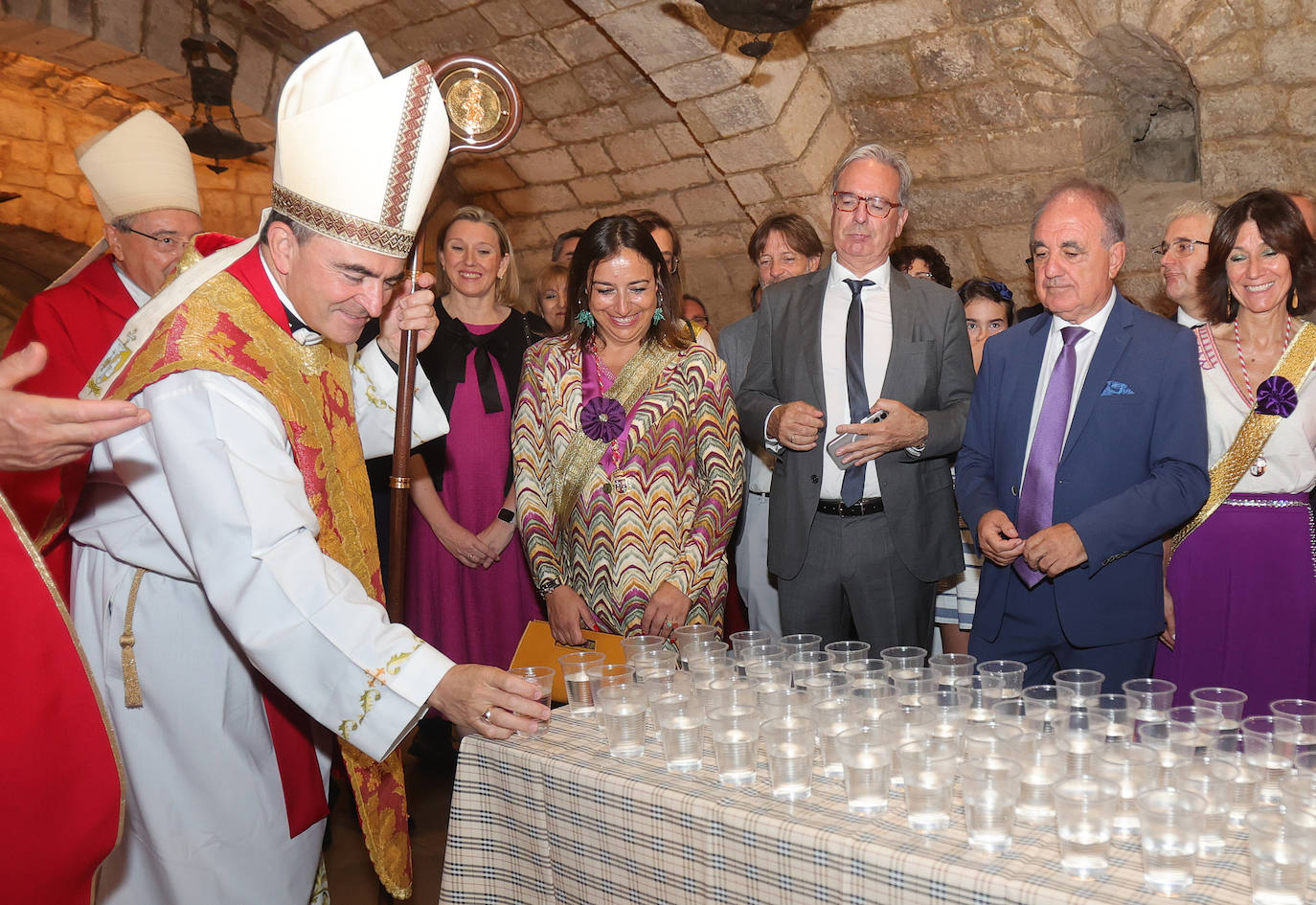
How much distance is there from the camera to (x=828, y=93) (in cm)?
556

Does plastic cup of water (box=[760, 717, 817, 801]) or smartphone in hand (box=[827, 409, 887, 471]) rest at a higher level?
smartphone in hand (box=[827, 409, 887, 471])

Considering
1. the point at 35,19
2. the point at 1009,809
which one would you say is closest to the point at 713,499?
the point at 1009,809

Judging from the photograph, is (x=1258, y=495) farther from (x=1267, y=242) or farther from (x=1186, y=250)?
(x=1186, y=250)

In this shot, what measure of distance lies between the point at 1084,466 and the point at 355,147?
1905mm

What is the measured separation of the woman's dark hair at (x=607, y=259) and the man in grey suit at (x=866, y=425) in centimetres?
36

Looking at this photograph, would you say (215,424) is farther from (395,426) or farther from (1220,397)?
(1220,397)

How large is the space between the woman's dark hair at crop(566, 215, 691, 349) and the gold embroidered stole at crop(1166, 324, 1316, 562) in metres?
1.54

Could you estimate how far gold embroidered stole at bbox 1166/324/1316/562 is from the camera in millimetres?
2846

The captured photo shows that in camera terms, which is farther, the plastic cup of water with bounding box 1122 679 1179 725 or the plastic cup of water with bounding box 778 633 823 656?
the plastic cup of water with bounding box 778 633 823 656

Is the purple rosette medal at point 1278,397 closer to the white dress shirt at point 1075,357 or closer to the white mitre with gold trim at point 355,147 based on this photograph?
the white dress shirt at point 1075,357

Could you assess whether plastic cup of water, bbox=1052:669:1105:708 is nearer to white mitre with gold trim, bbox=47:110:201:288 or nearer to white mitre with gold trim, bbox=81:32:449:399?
white mitre with gold trim, bbox=81:32:449:399

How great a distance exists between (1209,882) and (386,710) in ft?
4.06

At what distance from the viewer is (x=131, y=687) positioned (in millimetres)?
1872

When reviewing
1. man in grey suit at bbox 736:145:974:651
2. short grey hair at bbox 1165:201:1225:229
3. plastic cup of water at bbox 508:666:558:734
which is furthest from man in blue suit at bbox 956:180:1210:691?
plastic cup of water at bbox 508:666:558:734
